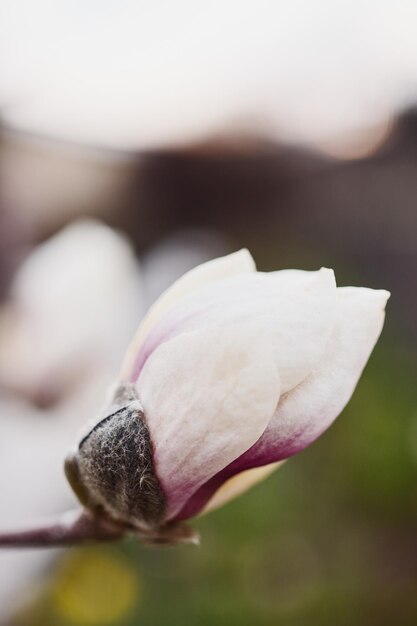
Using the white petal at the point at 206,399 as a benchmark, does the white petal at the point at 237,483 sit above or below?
below

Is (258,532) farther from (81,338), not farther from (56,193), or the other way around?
(56,193)

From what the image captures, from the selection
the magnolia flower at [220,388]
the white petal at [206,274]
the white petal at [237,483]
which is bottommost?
the white petal at [237,483]

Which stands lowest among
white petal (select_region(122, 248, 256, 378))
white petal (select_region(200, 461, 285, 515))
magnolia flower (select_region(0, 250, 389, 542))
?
white petal (select_region(200, 461, 285, 515))

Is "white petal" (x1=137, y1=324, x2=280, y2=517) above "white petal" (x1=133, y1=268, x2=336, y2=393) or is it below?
below

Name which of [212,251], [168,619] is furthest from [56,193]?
[168,619]
